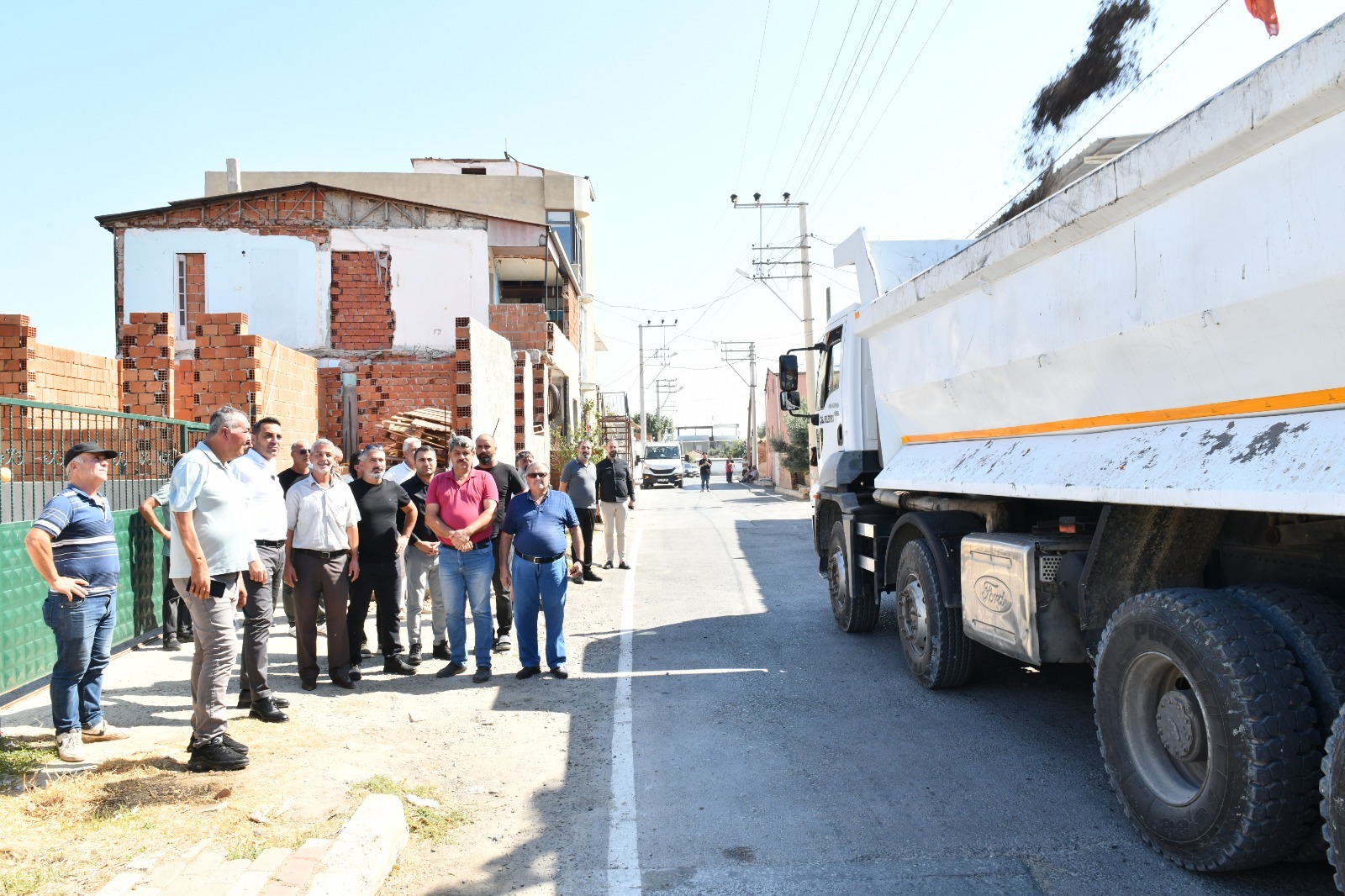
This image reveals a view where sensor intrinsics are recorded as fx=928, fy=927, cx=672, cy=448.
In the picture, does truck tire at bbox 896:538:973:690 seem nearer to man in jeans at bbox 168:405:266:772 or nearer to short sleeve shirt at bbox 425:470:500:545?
short sleeve shirt at bbox 425:470:500:545

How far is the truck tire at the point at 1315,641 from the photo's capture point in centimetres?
325

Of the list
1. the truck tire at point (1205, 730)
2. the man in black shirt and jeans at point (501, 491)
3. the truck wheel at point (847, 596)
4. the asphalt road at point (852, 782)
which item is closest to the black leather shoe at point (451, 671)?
the man in black shirt and jeans at point (501, 491)

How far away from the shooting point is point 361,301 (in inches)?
816

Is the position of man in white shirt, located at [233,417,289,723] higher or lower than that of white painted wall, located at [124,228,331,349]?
lower

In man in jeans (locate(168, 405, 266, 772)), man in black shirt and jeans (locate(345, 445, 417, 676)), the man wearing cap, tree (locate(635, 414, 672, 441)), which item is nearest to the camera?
man in jeans (locate(168, 405, 266, 772))

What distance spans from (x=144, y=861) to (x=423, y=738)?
207cm

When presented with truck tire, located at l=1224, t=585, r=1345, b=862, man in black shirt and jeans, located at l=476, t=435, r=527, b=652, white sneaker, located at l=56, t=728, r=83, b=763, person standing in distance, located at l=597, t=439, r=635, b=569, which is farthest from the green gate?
truck tire, located at l=1224, t=585, r=1345, b=862

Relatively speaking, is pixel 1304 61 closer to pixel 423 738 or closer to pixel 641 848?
pixel 641 848

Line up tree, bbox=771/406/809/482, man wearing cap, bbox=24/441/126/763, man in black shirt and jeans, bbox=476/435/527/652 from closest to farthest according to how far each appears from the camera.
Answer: man wearing cap, bbox=24/441/126/763, man in black shirt and jeans, bbox=476/435/527/652, tree, bbox=771/406/809/482

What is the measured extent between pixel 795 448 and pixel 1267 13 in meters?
31.1

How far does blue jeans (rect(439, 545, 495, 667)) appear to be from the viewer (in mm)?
7133

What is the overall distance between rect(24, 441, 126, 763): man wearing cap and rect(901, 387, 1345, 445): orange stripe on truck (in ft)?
16.7

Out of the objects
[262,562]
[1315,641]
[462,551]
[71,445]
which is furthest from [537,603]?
[1315,641]

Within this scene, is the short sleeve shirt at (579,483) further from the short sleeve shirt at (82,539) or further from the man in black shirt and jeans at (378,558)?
the short sleeve shirt at (82,539)
